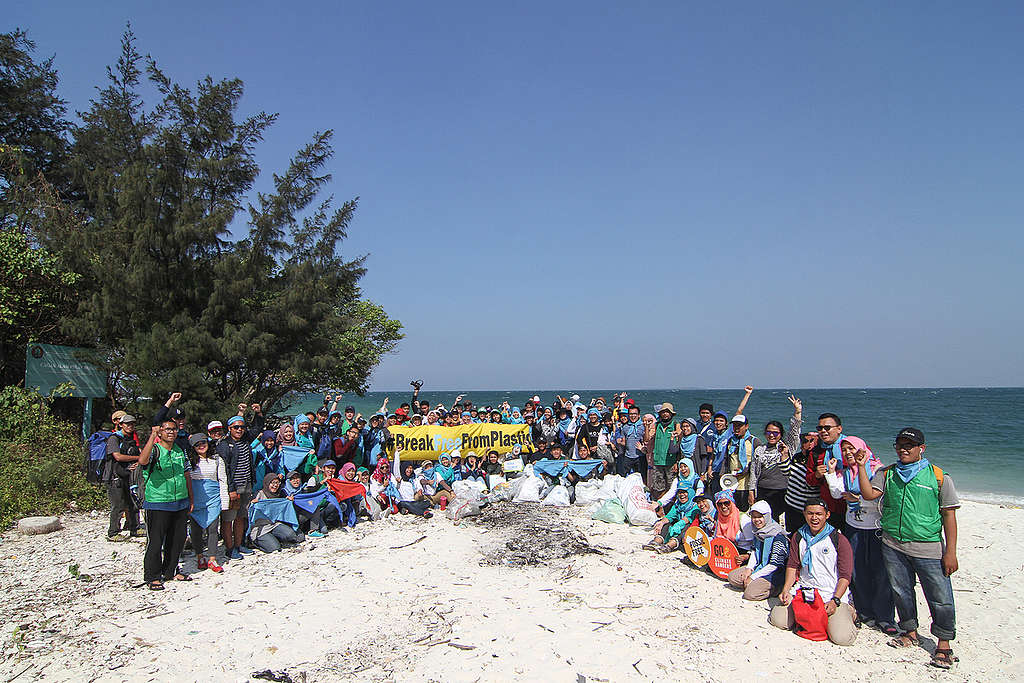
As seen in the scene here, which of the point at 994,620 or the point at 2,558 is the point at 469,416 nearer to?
the point at 2,558

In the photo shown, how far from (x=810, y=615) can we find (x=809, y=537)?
64 cm

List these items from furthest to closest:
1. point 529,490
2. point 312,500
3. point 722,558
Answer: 1. point 529,490
2. point 312,500
3. point 722,558

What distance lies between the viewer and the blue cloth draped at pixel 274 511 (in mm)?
7848

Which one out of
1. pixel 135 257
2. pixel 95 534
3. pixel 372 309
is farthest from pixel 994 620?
pixel 372 309

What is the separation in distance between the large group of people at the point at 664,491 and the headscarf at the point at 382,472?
25 millimetres

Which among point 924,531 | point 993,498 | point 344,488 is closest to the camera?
point 924,531

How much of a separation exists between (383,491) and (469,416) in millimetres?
3767

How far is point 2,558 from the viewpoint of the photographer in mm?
7219

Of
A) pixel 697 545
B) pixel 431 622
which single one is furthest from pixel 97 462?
pixel 697 545

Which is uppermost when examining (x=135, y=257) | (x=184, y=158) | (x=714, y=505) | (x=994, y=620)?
(x=184, y=158)

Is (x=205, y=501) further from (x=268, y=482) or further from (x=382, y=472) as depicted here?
(x=382, y=472)

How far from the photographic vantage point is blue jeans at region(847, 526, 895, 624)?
5.18 meters

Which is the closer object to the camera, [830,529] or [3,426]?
[830,529]

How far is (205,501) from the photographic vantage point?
6906 mm
